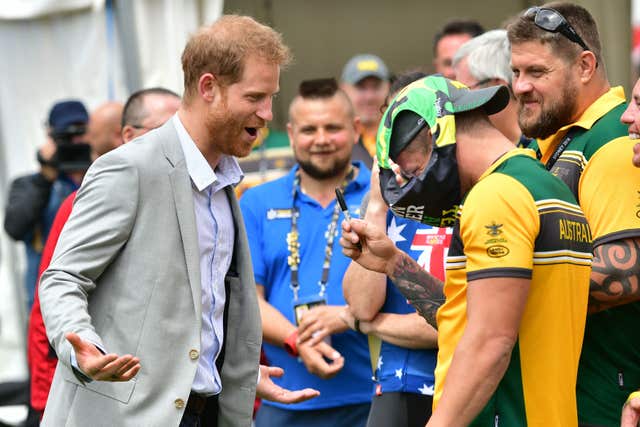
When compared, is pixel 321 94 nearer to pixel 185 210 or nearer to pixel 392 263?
pixel 392 263

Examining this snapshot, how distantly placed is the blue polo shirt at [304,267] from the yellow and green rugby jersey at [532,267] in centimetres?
212

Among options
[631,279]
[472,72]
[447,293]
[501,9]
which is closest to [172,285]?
[447,293]

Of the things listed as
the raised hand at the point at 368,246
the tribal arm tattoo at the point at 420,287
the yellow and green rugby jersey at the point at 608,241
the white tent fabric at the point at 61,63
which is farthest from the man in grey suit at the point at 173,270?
the white tent fabric at the point at 61,63

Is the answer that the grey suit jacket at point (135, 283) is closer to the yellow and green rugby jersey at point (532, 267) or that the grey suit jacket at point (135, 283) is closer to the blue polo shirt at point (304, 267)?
the yellow and green rugby jersey at point (532, 267)

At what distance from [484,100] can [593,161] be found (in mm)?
674

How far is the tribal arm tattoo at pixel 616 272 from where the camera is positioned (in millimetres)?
3326

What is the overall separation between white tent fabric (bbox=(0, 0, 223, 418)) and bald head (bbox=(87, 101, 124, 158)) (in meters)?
1.73

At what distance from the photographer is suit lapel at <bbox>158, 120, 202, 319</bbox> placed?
130 inches

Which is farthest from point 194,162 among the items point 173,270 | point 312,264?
point 312,264

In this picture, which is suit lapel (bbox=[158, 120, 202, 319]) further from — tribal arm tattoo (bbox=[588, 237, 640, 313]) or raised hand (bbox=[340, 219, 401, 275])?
tribal arm tattoo (bbox=[588, 237, 640, 313])

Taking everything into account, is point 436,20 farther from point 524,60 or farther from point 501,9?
point 524,60

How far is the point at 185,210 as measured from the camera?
334cm

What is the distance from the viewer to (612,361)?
3.45m

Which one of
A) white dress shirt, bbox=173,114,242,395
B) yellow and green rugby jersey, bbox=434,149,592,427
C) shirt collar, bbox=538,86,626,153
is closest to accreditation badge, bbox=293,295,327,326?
white dress shirt, bbox=173,114,242,395
